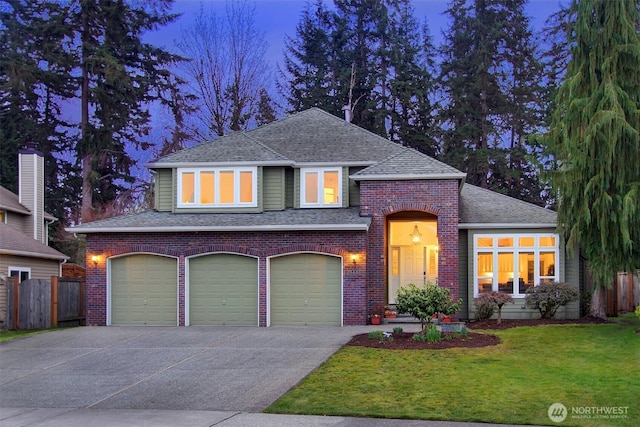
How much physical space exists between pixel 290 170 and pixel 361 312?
5537 mm

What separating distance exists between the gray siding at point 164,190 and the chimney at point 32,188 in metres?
8.32

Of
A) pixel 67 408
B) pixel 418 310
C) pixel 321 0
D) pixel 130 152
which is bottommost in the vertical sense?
pixel 67 408

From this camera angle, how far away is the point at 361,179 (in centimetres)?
2017

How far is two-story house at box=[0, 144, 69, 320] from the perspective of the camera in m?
22.6

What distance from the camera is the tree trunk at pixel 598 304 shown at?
2001 cm

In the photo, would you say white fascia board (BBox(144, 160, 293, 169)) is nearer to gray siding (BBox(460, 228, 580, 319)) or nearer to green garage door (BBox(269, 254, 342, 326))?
green garage door (BBox(269, 254, 342, 326))

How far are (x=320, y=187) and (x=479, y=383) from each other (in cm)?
1175

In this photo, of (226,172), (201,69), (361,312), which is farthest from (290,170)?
(201,69)

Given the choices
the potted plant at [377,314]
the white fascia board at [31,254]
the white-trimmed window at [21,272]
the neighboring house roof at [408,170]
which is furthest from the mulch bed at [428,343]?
the white-trimmed window at [21,272]

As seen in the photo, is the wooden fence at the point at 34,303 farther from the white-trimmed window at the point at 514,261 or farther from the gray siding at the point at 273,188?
→ the white-trimmed window at the point at 514,261

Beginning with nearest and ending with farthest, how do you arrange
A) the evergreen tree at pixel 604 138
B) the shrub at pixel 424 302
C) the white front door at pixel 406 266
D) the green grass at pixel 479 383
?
the green grass at pixel 479 383
the shrub at pixel 424 302
the evergreen tree at pixel 604 138
the white front door at pixel 406 266

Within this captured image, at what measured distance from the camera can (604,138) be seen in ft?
58.9

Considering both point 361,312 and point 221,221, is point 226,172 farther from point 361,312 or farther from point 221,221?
point 361,312

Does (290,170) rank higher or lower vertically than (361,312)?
higher
